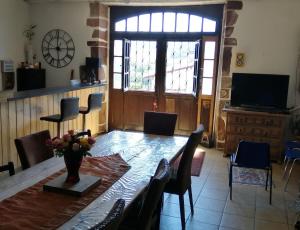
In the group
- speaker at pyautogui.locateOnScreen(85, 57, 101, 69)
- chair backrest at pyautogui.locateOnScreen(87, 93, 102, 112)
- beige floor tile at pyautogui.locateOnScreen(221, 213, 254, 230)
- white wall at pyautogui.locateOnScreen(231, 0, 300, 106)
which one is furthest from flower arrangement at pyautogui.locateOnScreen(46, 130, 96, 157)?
speaker at pyautogui.locateOnScreen(85, 57, 101, 69)

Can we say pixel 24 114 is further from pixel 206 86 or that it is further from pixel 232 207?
pixel 206 86

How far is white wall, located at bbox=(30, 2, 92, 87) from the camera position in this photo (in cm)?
623

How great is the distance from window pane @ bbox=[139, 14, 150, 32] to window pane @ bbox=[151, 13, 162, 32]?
10 cm

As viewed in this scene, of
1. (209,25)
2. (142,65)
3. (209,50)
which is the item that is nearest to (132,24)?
(142,65)

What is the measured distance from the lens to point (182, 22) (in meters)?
5.97

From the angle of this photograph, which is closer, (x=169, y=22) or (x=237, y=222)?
(x=237, y=222)

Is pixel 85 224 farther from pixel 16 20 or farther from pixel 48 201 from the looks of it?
pixel 16 20

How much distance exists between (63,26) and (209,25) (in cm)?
293

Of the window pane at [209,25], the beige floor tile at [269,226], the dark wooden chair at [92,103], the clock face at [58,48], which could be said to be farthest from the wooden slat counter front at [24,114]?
the beige floor tile at [269,226]

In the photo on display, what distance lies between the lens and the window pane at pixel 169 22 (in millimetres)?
6016

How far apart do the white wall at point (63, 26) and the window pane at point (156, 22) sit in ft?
4.08

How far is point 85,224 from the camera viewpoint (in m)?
1.59

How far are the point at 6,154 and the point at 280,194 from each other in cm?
339

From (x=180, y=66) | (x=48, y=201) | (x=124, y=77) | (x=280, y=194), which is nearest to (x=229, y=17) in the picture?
(x=180, y=66)
